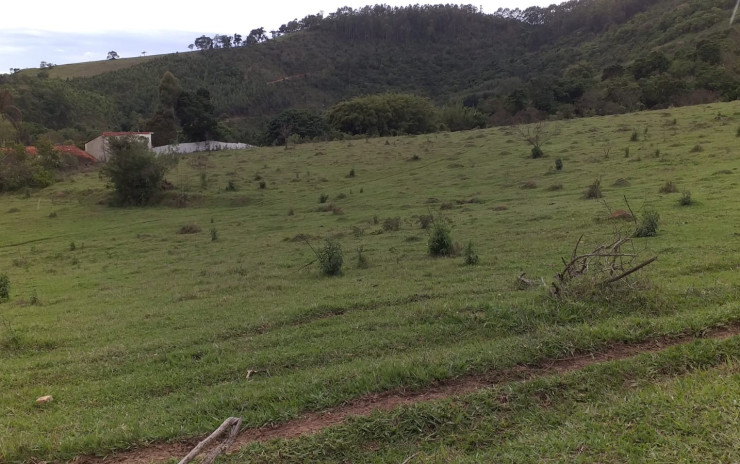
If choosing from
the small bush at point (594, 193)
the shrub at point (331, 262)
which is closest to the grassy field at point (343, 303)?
the shrub at point (331, 262)

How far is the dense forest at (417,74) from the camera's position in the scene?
55.4 meters

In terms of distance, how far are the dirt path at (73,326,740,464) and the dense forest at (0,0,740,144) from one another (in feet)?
159

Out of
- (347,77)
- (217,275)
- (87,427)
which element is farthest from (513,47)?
(87,427)

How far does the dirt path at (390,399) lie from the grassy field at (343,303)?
0.13 metres

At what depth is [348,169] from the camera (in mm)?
38312

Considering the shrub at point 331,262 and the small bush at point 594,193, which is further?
the small bush at point 594,193

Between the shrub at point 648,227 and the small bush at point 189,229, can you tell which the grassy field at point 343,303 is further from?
the shrub at point 648,227

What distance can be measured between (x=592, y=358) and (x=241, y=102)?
112m

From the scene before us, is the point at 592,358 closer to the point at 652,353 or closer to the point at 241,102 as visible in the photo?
the point at 652,353

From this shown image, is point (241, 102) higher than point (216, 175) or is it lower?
higher

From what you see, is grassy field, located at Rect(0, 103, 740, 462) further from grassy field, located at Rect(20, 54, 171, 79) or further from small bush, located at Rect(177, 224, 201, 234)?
grassy field, located at Rect(20, 54, 171, 79)

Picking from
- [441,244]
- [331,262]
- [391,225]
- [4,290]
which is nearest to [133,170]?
[4,290]

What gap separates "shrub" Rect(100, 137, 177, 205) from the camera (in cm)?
3359

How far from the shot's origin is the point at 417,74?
134 metres
